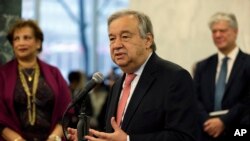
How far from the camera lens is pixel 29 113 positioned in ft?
15.1

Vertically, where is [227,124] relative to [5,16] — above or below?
below

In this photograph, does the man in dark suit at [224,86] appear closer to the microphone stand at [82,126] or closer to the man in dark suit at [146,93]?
the man in dark suit at [146,93]

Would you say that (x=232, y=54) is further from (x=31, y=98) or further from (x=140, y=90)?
(x=140, y=90)

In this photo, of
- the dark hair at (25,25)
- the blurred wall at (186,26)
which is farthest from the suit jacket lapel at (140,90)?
the blurred wall at (186,26)

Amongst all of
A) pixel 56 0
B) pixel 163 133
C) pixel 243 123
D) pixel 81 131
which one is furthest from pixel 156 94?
pixel 56 0

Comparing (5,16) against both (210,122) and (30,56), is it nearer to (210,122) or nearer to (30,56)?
(30,56)

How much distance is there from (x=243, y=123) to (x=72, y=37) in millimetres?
9262

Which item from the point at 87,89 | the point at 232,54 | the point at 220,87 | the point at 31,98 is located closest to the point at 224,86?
the point at 220,87

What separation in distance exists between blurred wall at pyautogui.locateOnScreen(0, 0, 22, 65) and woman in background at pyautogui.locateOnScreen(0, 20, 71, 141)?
325mm

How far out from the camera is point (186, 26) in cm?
673

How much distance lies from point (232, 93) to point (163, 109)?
196 cm

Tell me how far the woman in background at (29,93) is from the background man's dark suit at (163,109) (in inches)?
55.4

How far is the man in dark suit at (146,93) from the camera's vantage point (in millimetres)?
3188

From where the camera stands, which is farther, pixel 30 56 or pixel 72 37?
pixel 72 37
